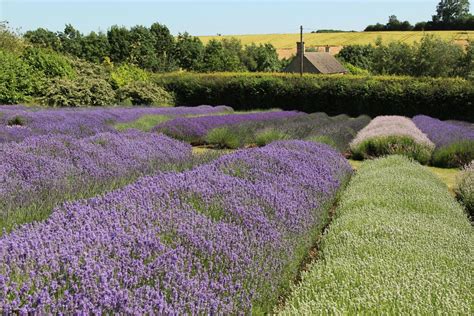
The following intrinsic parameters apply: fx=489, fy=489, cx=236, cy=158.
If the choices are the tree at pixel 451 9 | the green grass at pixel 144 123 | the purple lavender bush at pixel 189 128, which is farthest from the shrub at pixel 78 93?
the tree at pixel 451 9

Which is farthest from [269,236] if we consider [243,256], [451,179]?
[451,179]

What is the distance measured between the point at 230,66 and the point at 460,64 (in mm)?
19174

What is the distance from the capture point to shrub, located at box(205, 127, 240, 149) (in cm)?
1214

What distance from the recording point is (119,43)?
1683 inches

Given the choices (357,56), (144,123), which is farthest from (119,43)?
(144,123)

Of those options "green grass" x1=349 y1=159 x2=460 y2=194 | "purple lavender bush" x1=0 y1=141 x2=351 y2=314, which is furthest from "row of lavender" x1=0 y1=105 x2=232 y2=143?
"green grass" x1=349 y1=159 x2=460 y2=194

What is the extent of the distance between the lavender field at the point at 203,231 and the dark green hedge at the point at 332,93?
13924mm

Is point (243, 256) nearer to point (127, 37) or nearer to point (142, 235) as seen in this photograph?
point (142, 235)

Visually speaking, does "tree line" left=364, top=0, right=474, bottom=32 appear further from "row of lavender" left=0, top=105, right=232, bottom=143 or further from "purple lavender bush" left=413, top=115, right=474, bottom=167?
"row of lavender" left=0, top=105, right=232, bottom=143

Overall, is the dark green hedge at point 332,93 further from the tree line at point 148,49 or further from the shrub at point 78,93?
the tree line at point 148,49

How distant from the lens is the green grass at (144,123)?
40.4ft

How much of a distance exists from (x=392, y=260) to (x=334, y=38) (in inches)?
2997

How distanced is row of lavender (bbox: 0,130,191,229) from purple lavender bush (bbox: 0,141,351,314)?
516 mm

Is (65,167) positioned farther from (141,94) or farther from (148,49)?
(148,49)
